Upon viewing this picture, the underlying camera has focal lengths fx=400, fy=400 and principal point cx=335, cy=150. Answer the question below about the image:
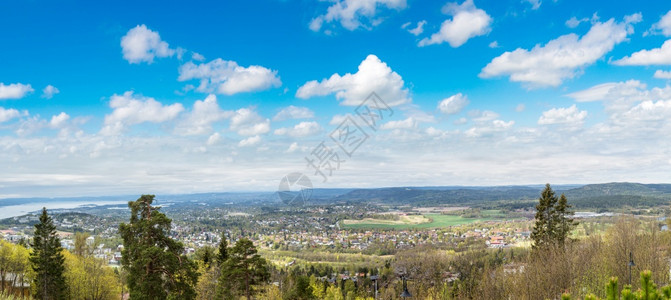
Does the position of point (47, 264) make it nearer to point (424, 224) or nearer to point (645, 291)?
point (645, 291)

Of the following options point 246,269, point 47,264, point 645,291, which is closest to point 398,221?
point 47,264

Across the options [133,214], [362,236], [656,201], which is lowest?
[362,236]

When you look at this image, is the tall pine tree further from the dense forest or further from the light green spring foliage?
the light green spring foliage

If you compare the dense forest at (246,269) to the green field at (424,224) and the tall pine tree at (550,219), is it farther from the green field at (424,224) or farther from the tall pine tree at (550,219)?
the green field at (424,224)

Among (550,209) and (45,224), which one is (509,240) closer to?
(550,209)

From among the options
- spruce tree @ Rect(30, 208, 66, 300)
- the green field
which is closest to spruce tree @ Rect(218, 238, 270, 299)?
spruce tree @ Rect(30, 208, 66, 300)

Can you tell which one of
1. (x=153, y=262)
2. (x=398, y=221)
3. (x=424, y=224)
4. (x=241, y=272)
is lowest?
(x=424, y=224)

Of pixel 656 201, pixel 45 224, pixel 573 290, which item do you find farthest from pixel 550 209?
pixel 656 201
